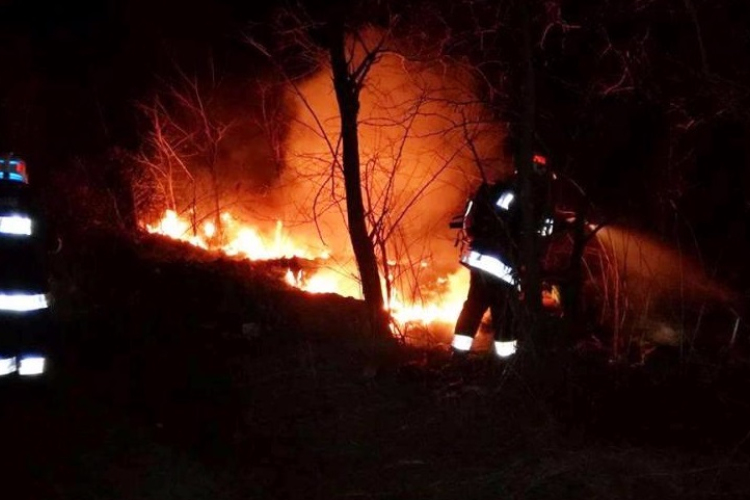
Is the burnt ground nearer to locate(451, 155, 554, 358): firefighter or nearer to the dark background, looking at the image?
locate(451, 155, 554, 358): firefighter

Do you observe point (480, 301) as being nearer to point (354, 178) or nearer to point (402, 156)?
point (354, 178)

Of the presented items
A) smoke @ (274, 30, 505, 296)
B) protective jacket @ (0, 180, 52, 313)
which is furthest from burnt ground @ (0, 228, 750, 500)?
smoke @ (274, 30, 505, 296)

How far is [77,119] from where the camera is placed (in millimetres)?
12867

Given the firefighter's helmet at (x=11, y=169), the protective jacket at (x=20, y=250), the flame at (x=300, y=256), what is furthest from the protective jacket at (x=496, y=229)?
the firefighter's helmet at (x=11, y=169)

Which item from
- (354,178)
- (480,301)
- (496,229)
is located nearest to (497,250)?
(496,229)

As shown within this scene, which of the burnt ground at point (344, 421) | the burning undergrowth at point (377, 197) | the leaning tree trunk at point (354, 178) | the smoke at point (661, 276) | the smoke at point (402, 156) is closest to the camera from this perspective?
the burnt ground at point (344, 421)

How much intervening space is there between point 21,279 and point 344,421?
2552mm

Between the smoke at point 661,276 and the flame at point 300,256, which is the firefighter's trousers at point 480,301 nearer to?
the flame at point 300,256

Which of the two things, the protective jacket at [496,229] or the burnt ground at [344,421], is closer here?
the burnt ground at [344,421]

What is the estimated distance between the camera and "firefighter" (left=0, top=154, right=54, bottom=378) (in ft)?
19.9

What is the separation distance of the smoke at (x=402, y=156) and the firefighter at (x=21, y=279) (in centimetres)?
305

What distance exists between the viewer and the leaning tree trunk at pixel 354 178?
7039mm

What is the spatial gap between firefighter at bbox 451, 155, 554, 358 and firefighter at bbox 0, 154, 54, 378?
3192 mm

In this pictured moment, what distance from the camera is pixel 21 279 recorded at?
615 centimetres
